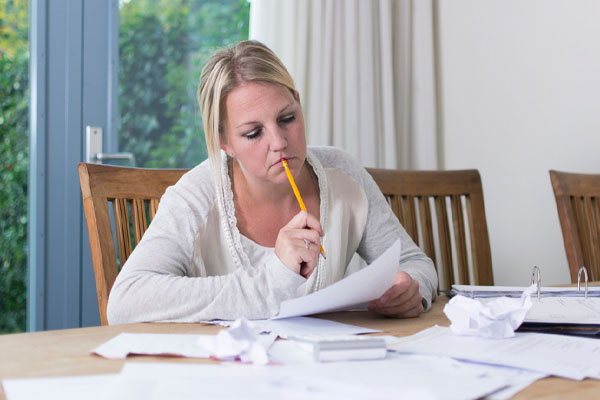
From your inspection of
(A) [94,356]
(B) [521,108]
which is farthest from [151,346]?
(B) [521,108]

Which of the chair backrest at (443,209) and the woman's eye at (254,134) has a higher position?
the woman's eye at (254,134)

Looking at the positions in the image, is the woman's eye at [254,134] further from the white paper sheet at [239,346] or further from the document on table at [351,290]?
the white paper sheet at [239,346]

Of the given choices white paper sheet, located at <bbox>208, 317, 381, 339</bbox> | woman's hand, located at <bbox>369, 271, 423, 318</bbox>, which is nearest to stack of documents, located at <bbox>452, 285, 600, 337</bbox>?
woman's hand, located at <bbox>369, 271, 423, 318</bbox>

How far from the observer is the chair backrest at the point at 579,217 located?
5.24 ft

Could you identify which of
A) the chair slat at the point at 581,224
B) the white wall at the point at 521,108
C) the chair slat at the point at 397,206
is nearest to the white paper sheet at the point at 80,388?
the chair slat at the point at 397,206

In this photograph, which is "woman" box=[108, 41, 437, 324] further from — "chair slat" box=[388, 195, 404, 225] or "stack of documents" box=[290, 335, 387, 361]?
"stack of documents" box=[290, 335, 387, 361]

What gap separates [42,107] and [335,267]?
4.20 ft

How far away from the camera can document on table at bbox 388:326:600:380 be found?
67 centimetres

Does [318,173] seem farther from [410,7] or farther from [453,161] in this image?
[410,7]

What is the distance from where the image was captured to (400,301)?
101 cm

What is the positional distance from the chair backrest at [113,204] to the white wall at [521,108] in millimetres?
1410

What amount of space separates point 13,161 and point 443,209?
56.2 inches

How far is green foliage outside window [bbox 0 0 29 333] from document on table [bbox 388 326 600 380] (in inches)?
66.1

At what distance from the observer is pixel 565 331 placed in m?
0.87
